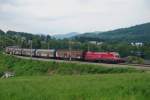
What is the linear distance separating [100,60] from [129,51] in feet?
118

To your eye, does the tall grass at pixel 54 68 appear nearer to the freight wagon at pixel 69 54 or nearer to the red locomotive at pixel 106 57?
the freight wagon at pixel 69 54

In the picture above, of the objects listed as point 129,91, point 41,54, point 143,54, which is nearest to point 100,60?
point 143,54

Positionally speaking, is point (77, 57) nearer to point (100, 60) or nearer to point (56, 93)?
point (100, 60)

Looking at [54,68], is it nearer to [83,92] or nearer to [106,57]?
[106,57]

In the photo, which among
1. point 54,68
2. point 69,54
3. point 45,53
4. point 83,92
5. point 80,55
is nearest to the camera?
point 83,92

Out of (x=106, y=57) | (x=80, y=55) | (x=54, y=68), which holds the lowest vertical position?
(x=54, y=68)

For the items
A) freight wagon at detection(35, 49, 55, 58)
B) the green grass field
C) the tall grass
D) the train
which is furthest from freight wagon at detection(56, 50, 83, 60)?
the green grass field

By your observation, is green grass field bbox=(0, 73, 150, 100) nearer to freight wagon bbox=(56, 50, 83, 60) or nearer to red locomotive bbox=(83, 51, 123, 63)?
red locomotive bbox=(83, 51, 123, 63)

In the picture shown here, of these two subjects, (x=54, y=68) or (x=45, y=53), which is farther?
(x=45, y=53)

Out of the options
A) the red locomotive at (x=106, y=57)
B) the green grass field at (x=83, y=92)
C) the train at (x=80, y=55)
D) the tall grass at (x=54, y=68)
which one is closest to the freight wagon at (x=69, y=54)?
the train at (x=80, y=55)

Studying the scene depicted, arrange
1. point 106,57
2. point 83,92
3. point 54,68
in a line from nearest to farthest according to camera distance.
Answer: point 83,92
point 54,68
point 106,57

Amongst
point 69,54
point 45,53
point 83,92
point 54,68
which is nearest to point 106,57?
point 54,68

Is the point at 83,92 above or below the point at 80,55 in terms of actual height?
below

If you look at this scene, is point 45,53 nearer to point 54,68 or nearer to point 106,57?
point 106,57
